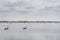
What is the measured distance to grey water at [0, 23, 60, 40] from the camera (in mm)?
964

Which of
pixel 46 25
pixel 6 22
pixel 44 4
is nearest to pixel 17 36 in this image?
pixel 6 22

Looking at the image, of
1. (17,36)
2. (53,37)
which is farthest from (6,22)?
(53,37)

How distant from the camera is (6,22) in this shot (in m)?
0.96

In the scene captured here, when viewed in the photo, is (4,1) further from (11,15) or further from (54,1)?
(54,1)

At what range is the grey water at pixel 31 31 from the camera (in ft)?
3.16

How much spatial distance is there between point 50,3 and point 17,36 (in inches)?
20.4

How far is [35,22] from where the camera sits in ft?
3.13

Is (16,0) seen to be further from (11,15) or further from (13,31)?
(13,31)

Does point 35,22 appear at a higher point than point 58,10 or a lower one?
lower

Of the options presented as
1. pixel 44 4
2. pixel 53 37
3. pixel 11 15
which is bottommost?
pixel 53 37

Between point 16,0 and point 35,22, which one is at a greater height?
point 16,0

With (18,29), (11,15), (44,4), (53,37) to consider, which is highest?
(44,4)

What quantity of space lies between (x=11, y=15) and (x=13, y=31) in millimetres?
181

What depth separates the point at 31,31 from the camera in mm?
983
